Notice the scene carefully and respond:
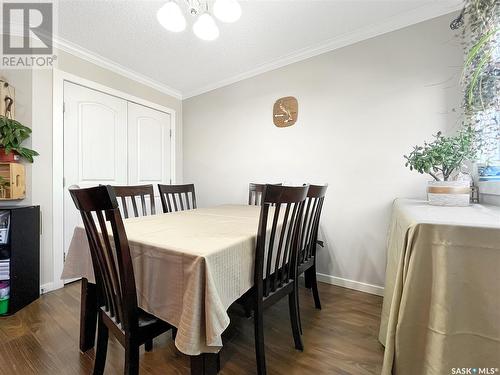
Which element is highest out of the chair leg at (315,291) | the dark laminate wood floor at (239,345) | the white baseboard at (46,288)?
the chair leg at (315,291)

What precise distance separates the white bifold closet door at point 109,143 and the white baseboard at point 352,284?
2.32m

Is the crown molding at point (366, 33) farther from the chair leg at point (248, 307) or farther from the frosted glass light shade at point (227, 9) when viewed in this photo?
the chair leg at point (248, 307)

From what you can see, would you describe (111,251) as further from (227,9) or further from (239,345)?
(227,9)

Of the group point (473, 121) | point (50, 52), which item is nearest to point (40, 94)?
point (50, 52)

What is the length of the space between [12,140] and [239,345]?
7.56 ft

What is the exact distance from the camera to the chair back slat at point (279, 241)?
3.30 ft

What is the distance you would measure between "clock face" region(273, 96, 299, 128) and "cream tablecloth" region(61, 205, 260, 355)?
5.50ft

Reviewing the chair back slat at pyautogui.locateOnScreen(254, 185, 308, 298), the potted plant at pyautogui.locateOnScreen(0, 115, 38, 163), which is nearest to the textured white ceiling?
the potted plant at pyautogui.locateOnScreen(0, 115, 38, 163)

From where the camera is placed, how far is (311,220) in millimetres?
1561

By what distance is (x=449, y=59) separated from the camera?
5.68ft

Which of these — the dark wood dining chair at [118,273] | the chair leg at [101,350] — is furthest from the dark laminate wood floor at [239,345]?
the dark wood dining chair at [118,273]

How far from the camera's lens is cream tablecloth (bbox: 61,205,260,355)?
0.74 meters

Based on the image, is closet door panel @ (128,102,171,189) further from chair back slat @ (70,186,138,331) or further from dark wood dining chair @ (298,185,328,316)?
dark wood dining chair @ (298,185,328,316)

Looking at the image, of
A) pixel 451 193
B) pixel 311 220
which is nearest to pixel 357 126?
pixel 451 193
